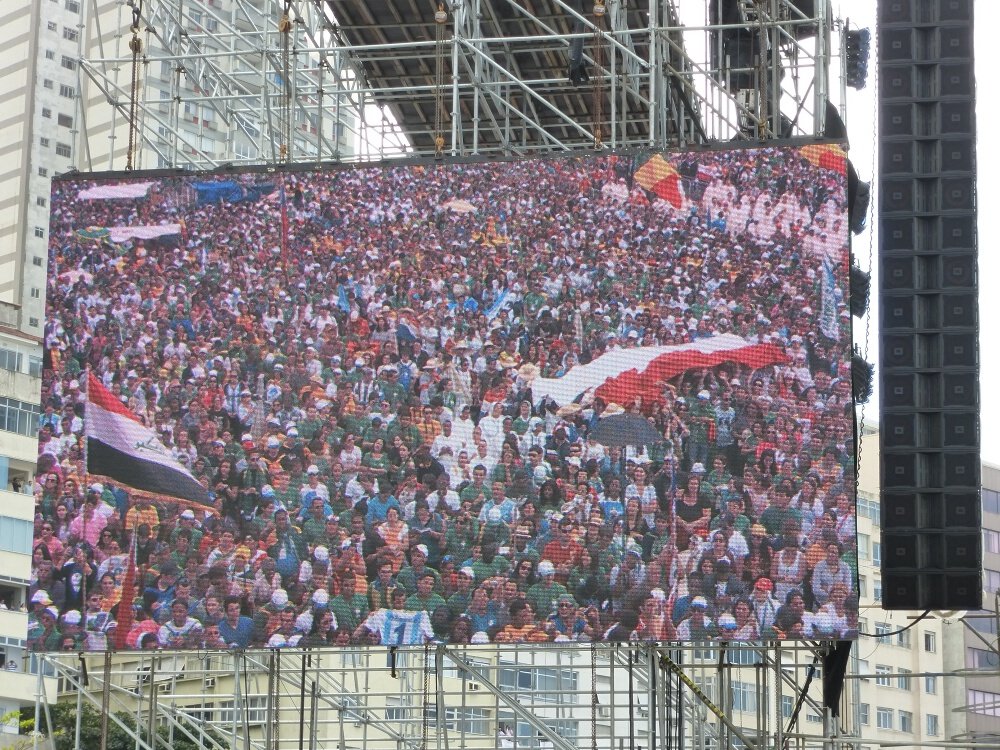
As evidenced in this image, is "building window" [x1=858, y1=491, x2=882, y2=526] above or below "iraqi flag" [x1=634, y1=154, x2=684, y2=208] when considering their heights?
below

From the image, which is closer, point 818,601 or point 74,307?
point 818,601

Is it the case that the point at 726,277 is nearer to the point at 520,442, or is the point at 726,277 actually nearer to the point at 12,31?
the point at 520,442

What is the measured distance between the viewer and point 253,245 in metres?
18.5

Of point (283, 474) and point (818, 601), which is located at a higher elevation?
point (283, 474)

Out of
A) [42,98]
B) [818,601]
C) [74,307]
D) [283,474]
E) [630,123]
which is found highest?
[42,98]

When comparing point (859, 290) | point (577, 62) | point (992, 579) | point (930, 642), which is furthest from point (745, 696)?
point (577, 62)

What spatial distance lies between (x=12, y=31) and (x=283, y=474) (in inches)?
1929

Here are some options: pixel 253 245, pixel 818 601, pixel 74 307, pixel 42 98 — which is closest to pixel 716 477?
pixel 818 601

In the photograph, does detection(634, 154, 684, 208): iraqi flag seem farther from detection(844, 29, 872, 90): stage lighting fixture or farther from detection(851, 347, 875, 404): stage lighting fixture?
detection(844, 29, 872, 90): stage lighting fixture

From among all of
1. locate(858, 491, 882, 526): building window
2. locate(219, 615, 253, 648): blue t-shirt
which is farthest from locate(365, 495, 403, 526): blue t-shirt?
locate(858, 491, 882, 526): building window

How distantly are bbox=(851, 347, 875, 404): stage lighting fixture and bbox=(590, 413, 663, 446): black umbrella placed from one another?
2593mm

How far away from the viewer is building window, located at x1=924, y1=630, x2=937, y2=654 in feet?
164

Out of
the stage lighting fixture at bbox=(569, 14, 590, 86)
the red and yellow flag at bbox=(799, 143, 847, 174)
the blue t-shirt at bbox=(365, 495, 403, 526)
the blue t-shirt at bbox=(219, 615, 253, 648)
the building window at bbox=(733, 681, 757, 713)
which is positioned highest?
the stage lighting fixture at bbox=(569, 14, 590, 86)

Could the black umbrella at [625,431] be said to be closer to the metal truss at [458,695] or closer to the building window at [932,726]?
the metal truss at [458,695]
